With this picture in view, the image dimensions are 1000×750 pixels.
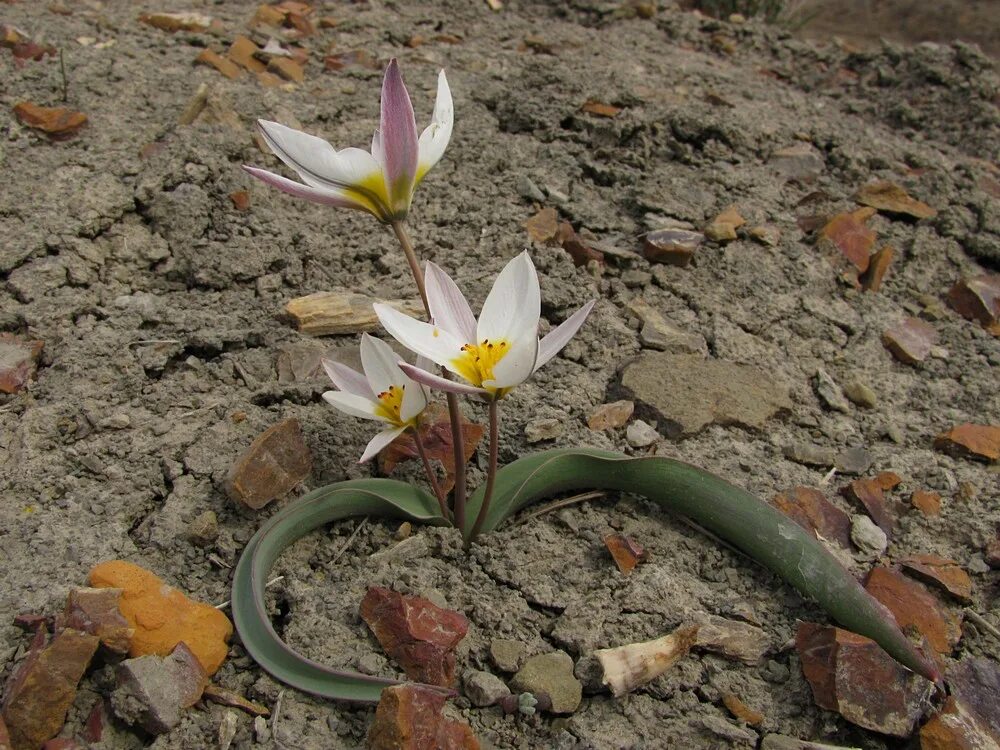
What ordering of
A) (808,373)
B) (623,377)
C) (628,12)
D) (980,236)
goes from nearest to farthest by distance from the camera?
(623,377)
(808,373)
(980,236)
(628,12)

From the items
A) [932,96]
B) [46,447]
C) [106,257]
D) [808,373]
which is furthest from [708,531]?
[932,96]

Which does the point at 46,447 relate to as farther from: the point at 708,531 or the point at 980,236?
the point at 980,236

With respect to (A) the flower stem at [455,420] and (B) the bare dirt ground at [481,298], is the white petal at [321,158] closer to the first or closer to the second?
(A) the flower stem at [455,420]

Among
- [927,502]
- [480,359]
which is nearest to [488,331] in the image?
[480,359]

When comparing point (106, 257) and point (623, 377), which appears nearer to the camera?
point (623, 377)

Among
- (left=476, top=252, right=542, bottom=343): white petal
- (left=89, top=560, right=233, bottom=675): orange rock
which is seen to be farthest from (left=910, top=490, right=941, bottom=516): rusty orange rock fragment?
(left=89, top=560, right=233, bottom=675): orange rock

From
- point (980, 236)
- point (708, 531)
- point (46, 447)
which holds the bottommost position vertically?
point (46, 447)
